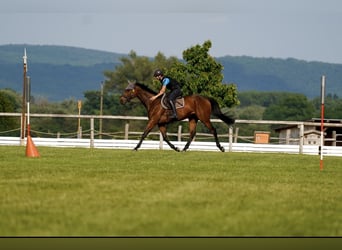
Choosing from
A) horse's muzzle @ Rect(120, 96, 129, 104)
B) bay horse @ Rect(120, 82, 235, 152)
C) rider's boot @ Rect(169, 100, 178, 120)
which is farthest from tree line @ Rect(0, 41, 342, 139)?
rider's boot @ Rect(169, 100, 178, 120)

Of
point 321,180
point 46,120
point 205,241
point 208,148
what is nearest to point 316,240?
point 205,241

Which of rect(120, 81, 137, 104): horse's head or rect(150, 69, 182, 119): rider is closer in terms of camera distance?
rect(150, 69, 182, 119): rider

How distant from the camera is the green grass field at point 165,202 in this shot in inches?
295

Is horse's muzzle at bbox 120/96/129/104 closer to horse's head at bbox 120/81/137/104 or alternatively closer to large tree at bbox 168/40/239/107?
horse's head at bbox 120/81/137/104

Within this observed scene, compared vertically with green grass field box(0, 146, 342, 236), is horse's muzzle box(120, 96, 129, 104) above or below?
above

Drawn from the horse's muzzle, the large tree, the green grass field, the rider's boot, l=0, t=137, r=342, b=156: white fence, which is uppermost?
the large tree

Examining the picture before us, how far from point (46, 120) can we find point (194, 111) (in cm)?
6587

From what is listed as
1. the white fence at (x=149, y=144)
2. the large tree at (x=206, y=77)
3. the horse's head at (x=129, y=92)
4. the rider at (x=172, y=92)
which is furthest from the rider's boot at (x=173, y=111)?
the large tree at (x=206, y=77)

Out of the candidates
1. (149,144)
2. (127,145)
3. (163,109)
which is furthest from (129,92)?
(127,145)

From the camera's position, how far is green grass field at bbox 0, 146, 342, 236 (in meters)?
7.48

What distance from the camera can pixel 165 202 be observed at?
9.16 meters

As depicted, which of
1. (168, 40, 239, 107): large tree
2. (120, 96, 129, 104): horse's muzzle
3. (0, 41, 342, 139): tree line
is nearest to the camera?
(120, 96, 129, 104): horse's muzzle

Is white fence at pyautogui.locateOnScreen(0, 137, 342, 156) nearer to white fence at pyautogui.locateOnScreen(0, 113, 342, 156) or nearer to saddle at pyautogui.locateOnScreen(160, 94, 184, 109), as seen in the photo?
white fence at pyautogui.locateOnScreen(0, 113, 342, 156)

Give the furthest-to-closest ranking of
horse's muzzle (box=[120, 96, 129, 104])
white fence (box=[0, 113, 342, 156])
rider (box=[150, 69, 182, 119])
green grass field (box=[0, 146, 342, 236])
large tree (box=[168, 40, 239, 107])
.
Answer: large tree (box=[168, 40, 239, 107]) < white fence (box=[0, 113, 342, 156]) < horse's muzzle (box=[120, 96, 129, 104]) < rider (box=[150, 69, 182, 119]) < green grass field (box=[0, 146, 342, 236])
